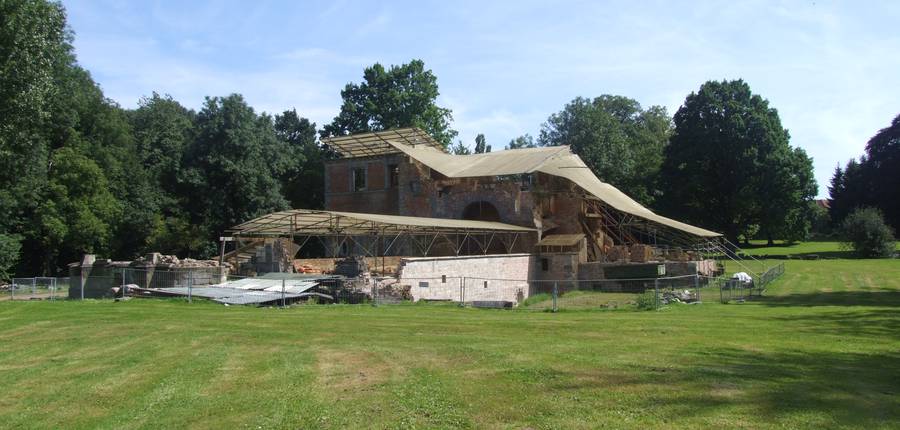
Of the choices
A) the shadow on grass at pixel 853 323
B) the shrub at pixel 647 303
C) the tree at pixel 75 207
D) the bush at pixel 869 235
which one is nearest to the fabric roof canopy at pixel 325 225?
the shrub at pixel 647 303

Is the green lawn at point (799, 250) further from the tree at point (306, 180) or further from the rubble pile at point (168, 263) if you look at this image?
the rubble pile at point (168, 263)

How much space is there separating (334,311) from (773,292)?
61.8 ft

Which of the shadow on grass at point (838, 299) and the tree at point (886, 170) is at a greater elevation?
the tree at point (886, 170)

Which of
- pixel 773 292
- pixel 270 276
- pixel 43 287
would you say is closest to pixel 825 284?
pixel 773 292

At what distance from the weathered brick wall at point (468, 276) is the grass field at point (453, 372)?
904 centimetres

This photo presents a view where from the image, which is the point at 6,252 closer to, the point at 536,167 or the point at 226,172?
the point at 226,172

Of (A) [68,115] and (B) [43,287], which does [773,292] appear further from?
(A) [68,115]

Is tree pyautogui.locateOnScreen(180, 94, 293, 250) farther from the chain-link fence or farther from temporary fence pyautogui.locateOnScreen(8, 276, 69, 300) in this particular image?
temporary fence pyautogui.locateOnScreen(8, 276, 69, 300)

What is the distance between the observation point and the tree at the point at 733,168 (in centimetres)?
5597

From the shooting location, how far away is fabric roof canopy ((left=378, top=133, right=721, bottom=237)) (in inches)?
1629

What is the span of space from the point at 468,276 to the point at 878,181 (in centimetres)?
5825

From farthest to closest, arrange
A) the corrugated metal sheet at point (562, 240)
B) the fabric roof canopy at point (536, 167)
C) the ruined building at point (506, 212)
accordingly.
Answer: the fabric roof canopy at point (536, 167) → the corrugated metal sheet at point (562, 240) → the ruined building at point (506, 212)

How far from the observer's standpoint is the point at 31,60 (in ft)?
94.1

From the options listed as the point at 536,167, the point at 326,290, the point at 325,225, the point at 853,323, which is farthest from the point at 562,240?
the point at 853,323
